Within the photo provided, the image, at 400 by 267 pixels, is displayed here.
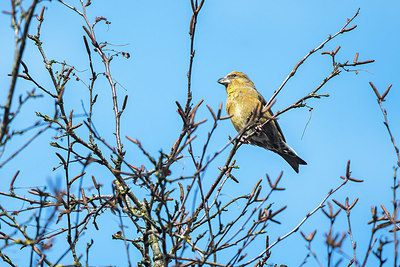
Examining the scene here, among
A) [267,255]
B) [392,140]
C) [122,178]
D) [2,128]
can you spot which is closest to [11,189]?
[122,178]

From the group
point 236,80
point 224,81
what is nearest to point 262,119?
point 236,80

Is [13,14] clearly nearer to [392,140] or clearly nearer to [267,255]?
[392,140]

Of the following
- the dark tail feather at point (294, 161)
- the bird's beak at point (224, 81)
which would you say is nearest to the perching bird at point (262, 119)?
the dark tail feather at point (294, 161)

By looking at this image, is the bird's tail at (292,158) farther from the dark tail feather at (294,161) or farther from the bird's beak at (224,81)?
the bird's beak at (224,81)

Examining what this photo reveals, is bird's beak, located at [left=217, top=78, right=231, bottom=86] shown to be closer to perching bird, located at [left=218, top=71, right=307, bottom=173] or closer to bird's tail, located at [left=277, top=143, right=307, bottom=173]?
perching bird, located at [left=218, top=71, right=307, bottom=173]

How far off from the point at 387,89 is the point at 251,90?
3534 mm

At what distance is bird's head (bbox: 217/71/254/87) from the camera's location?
267 inches

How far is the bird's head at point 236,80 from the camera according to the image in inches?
267

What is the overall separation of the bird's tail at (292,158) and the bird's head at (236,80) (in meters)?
1.04

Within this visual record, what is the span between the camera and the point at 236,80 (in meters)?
6.84

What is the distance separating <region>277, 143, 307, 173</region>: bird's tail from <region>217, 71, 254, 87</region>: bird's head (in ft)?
3.40

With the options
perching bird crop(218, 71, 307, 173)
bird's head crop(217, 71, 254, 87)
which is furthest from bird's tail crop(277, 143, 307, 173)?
bird's head crop(217, 71, 254, 87)

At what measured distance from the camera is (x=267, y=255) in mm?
3617

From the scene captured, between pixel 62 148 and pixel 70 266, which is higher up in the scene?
pixel 62 148
